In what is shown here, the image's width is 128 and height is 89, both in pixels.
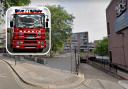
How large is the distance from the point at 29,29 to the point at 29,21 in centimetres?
13

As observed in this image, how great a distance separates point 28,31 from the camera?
2.91 m

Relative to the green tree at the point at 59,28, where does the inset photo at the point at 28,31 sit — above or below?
below

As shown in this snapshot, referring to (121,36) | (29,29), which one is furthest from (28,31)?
(121,36)

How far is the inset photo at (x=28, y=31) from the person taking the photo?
2.91 metres

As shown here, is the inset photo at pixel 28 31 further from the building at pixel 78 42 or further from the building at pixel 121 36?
the building at pixel 121 36

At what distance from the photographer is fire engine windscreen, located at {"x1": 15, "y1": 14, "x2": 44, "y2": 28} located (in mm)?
2978

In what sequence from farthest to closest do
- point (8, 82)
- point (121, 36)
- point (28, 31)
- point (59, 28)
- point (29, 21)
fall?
point (59, 28)
point (121, 36)
point (8, 82)
point (29, 21)
point (28, 31)

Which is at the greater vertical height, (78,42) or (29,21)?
(78,42)

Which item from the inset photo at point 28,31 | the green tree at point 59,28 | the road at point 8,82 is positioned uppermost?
the green tree at point 59,28

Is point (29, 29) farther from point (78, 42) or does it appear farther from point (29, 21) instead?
point (78, 42)

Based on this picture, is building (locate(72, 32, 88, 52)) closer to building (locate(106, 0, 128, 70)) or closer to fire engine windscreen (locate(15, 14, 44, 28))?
fire engine windscreen (locate(15, 14, 44, 28))

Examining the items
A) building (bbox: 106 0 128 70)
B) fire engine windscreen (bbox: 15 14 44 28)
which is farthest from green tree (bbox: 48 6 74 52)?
fire engine windscreen (bbox: 15 14 44 28)

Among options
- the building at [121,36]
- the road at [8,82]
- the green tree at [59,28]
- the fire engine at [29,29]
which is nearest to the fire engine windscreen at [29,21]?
the fire engine at [29,29]

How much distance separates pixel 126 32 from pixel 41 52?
Answer: 112 feet
